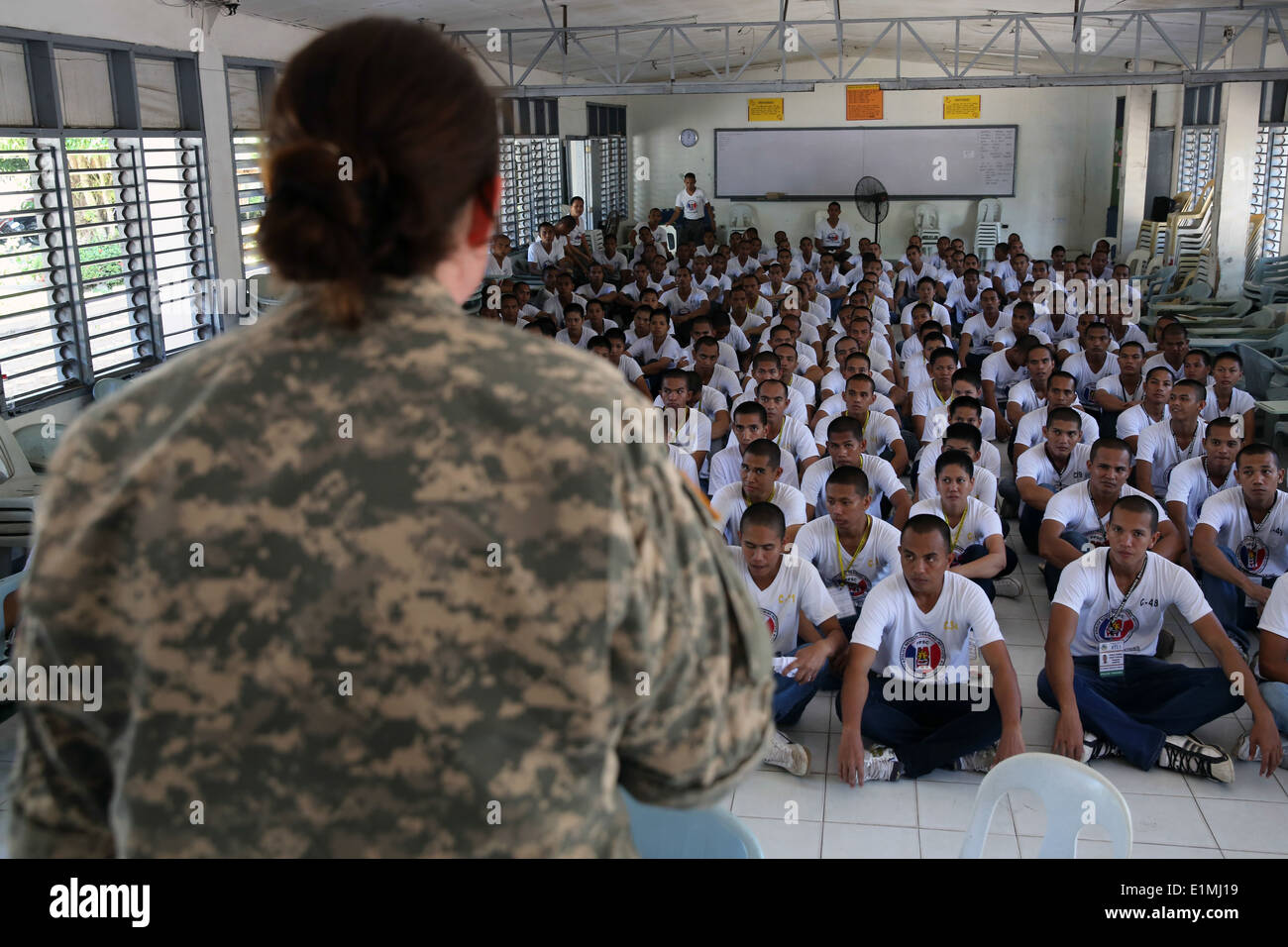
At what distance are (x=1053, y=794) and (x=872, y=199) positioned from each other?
54.3ft

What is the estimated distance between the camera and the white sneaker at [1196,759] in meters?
4.07

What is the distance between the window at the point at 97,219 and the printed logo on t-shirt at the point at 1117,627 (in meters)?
5.67

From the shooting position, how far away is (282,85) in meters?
0.89

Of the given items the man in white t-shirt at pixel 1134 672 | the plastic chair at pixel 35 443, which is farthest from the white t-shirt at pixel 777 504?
the plastic chair at pixel 35 443

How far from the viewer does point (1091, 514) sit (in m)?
5.65

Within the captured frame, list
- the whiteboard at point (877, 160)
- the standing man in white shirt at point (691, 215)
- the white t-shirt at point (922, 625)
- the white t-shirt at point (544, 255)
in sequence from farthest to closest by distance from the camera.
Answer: the whiteboard at point (877, 160)
the standing man in white shirt at point (691, 215)
the white t-shirt at point (544, 255)
the white t-shirt at point (922, 625)

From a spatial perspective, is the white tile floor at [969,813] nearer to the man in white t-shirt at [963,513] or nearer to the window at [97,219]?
the man in white t-shirt at [963,513]

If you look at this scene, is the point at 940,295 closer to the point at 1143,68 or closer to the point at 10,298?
the point at 1143,68

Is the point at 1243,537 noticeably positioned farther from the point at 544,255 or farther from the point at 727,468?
the point at 544,255

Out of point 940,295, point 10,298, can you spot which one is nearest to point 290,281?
point 10,298

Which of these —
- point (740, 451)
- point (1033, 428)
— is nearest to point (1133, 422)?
point (1033, 428)

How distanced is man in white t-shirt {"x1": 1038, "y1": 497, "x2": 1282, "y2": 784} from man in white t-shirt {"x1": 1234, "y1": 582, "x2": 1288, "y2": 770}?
90mm

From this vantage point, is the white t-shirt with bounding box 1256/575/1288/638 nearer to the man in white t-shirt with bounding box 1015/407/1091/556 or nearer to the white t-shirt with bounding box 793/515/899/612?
the white t-shirt with bounding box 793/515/899/612
